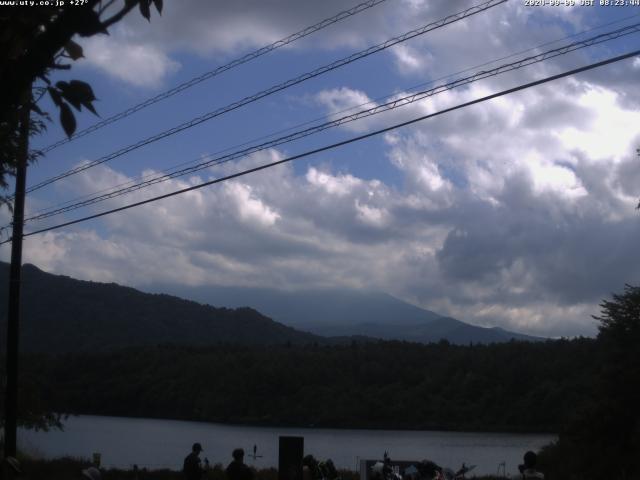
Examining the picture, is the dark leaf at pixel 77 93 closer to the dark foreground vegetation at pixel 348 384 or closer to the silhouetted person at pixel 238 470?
the silhouetted person at pixel 238 470

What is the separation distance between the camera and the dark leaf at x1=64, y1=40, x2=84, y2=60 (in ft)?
15.2

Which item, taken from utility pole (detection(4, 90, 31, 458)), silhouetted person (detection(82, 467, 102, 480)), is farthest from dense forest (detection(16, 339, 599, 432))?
silhouetted person (detection(82, 467, 102, 480))

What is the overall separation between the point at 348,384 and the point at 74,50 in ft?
201

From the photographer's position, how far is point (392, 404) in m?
62.7

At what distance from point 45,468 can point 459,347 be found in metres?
51.0

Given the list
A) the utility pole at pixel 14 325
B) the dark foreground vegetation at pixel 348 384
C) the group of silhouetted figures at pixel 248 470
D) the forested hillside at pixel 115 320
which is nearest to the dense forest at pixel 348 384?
the dark foreground vegetation at pixel 348 384

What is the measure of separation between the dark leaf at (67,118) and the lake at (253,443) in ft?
93.2

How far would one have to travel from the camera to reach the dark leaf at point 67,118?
445 centimetres

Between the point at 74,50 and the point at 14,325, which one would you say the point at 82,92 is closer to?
the point at 74,50

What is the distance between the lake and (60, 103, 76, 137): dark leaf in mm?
28416

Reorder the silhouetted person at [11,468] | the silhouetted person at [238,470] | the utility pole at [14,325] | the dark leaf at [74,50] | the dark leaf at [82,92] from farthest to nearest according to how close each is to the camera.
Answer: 1. the utility pole at [14,325]
2. the silhouetted person at [238,470]
3. the silhouetted person at [11,468]
4. the dark leaf at [74,50]
5. the dark leaf at [82,92]

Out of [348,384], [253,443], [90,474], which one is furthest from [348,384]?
[90,474]

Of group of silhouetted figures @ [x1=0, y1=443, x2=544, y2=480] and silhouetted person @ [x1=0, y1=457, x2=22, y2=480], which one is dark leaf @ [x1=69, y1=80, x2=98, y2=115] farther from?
silhouetted person @ [x1=0, y1=457, x2=22, y2=480]

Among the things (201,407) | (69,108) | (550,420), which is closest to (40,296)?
(201,407)
